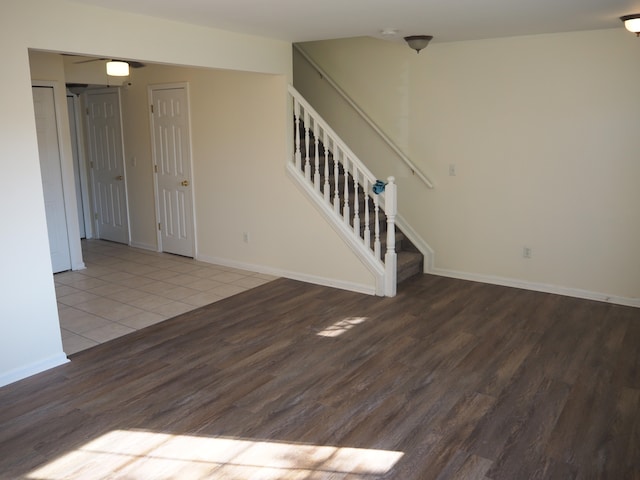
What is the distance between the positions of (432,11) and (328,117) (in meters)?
2.79

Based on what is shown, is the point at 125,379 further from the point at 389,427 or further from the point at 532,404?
the point at 532,404

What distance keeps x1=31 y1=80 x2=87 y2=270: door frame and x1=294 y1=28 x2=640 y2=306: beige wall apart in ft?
10.6

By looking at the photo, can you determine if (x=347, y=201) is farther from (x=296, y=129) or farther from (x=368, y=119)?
(x=368, y=119)

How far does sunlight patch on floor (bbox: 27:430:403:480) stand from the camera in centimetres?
250

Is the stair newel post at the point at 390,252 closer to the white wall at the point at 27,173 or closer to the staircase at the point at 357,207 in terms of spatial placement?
the staircase at the point at 357,207

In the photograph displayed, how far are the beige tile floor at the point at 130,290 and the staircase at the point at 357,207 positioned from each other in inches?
43.0

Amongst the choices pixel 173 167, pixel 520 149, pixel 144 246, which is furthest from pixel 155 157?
pixel 520 149

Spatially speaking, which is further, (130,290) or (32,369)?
(130,290)

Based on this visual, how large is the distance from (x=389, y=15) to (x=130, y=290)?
11.7ft

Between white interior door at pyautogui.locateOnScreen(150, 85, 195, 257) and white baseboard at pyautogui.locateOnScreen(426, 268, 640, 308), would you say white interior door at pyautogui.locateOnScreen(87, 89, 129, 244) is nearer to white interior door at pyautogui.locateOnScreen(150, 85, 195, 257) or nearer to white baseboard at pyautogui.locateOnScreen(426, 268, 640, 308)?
white interior door at pyautogui.locateOnScreen(150, 85, 195, 257)

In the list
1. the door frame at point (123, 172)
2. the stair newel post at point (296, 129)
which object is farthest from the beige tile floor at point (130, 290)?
the stair newel post at point (296, 129)

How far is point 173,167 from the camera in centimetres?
653

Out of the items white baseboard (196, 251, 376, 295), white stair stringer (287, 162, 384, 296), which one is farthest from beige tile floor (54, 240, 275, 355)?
white stair stringer (287, 162, 384, 296)

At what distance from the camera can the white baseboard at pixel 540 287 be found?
4.84 metres
